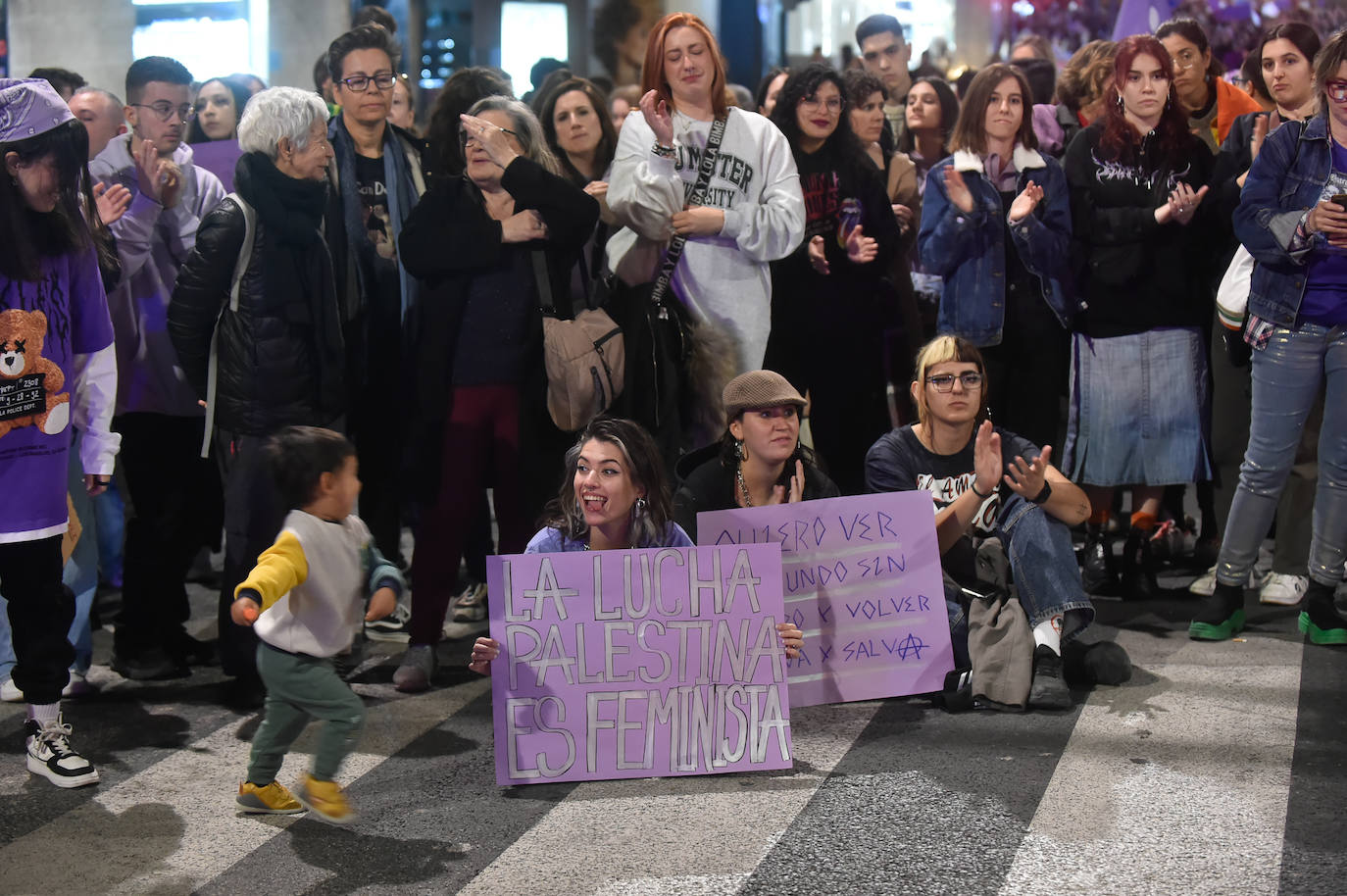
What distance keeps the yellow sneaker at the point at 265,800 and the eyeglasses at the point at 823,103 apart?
3.78 meters

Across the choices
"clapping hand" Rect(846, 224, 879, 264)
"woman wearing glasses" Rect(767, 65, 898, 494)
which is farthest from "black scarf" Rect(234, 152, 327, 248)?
"clapping hand" Rect(846, 224, 879, 264)

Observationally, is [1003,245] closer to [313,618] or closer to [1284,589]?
[1284,589]

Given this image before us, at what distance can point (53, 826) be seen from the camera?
177 inches

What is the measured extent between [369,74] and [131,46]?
384 centimetres

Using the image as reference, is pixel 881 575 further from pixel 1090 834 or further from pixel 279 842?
pixel 279 842

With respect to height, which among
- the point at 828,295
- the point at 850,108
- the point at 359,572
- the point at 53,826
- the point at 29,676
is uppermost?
the point at 850,108

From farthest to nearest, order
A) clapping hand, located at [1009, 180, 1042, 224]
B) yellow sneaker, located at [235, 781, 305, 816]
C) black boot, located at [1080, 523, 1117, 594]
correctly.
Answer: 1. black boot, located at [1080, 523, 1117, 594]
2. clapping hand, located at [1009, 180, 1042, 224]
3. yellow sneaker, located at [235, 781, 305, 816]

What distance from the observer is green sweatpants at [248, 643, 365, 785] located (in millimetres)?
4324

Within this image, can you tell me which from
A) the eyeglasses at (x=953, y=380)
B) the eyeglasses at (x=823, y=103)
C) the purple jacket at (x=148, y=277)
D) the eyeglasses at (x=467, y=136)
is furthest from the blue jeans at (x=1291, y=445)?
the purple jacket at (x=148, y=277)

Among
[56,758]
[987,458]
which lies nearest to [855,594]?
[987,458]

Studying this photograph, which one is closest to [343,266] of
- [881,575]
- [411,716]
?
[411,716]

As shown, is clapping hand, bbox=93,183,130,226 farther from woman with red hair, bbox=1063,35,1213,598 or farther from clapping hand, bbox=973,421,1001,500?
woman with red hair, bbox=1063,35,1213,598

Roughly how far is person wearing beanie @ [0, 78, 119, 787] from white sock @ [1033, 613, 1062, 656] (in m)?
3.06

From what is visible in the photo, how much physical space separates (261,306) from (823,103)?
260 centimetres
